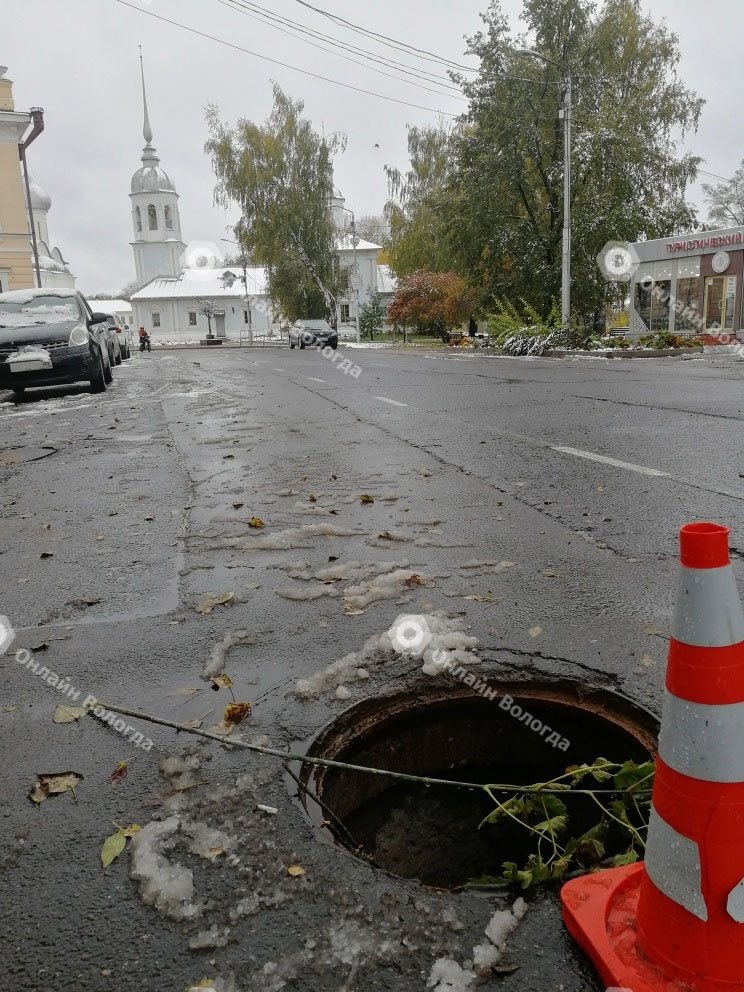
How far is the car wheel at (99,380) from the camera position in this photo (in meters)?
14.6

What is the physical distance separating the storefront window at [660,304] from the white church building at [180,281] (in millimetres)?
44026

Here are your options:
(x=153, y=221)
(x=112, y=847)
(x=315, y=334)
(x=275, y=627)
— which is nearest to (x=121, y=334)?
(x=315, y=334)

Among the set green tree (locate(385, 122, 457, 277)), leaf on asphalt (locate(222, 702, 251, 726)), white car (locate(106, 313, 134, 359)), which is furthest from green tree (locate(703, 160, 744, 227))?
leaf on asphalt (locate(222, 702, 251, 726))

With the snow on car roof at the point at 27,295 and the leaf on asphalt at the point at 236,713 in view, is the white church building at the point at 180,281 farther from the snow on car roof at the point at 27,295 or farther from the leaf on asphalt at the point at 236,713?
the leaf on asphalt at the point at 236,713

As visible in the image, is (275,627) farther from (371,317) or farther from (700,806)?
(371,317)

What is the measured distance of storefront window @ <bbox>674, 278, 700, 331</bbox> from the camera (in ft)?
97.5

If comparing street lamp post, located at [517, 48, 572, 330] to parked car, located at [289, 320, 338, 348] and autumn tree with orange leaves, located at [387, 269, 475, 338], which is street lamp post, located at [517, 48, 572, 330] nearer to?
autumn tree with orange leaves, located at [387, 269, 475, 338]

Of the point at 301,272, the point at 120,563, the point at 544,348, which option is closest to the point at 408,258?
the point at 301,272

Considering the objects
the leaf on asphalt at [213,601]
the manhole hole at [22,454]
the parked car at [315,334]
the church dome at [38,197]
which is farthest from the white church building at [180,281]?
the leaf on asphalt at [213,601]

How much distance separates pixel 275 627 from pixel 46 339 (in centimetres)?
1185

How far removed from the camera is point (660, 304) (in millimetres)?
31109

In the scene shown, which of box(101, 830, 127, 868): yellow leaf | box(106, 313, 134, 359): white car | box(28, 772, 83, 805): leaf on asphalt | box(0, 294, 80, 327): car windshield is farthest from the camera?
box(106, 313, 134, 359): white car

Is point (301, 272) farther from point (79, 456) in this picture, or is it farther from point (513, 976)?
point (513, 976)

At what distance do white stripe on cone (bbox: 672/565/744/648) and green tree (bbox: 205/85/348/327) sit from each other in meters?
50.8
